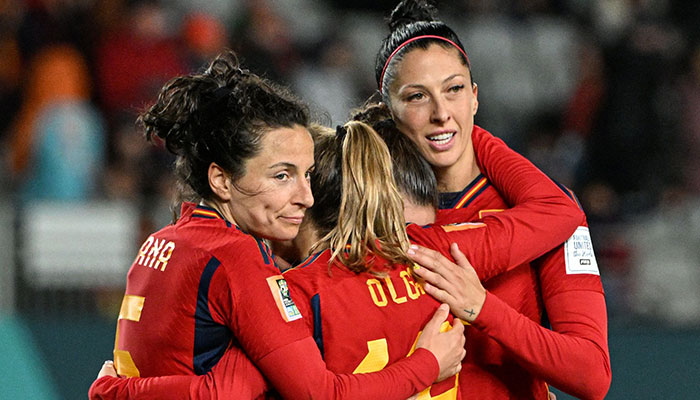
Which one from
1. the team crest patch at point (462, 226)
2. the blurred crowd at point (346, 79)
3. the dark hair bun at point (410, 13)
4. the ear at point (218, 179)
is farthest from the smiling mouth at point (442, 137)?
the blurred crowd at point (346, 79)

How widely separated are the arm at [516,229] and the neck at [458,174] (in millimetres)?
136

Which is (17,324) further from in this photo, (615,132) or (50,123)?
(615,132)

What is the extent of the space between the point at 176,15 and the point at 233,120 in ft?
18.4

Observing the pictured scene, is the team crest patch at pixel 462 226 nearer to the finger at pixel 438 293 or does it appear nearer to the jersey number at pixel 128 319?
the finger at pixel 438 293

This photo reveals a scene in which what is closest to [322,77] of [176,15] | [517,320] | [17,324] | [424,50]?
[176,15]

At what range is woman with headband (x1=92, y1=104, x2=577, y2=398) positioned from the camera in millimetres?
2205

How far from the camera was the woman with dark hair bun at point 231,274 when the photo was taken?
83.2 inches

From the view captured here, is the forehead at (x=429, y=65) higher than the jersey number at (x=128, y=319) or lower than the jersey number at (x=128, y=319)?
higher

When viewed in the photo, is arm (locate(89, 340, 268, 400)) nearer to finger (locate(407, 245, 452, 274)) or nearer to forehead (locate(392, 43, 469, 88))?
finger (locate(407, 245, 452, 274))

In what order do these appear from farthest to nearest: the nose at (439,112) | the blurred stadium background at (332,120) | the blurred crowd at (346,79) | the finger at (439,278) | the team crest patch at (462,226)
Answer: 1. the blurred crowd at (346,79)
2. the blurred stadium background at (332,120)
3. the nose at (439,112)
4. the team crest patch at (462,226)
5. the finger at (439,278)

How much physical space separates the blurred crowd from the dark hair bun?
2.86 metres

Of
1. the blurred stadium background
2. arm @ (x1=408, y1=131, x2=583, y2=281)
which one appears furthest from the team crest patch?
the blurred stadium background

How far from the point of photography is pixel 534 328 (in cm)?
238

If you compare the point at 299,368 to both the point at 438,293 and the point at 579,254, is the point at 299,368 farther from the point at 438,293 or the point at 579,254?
the point at 579,254
